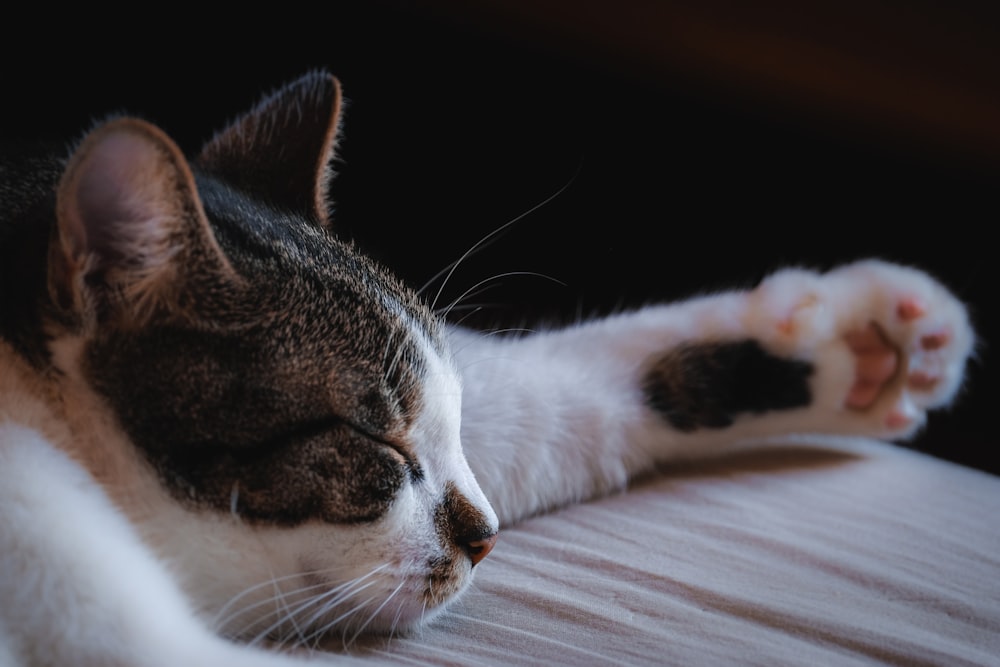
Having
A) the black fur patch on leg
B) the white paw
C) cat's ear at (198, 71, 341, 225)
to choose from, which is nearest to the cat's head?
cat's ear at (198, 71, 341, 225)

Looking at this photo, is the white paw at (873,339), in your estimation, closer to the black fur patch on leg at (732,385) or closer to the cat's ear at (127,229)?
the black fur patch on leg at (732,385)

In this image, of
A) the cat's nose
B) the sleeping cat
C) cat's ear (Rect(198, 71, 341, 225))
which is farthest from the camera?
cat's ear (Rect(198, 71, 341, 225))

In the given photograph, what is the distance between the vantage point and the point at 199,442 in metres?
0.64

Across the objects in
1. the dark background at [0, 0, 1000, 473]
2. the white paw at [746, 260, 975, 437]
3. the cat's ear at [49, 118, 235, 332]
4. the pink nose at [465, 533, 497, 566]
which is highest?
the dark background at [0, 0, 1000, 473]

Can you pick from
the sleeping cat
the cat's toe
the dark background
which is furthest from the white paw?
the sleeping cat

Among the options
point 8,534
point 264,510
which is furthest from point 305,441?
point 8,534

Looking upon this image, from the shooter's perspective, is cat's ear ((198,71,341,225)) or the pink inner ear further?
cat's ear ((198,71,341,225))

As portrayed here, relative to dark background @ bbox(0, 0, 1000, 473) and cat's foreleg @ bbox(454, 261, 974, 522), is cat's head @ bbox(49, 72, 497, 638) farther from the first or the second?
dark background @ bbox(0, 0, 1000, 473)

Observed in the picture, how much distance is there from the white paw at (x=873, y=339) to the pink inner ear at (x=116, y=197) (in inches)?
25.3

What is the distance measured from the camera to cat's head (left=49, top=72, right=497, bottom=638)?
2.05ft

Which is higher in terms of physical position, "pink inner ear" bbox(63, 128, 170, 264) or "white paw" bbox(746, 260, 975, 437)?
"white paw" bbox(746, 260, 975, 437)

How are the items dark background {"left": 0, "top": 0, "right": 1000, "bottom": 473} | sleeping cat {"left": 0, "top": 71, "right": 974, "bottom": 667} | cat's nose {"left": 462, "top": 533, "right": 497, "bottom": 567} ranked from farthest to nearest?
dark background {"left": 0, "top": 0, "right": 1000, "bottom": 473}, cat's nose {"left": 462, "top": 533, "right": 497, "bottom": 567}, sleeping cat {"left": 0, "top": 71, "right": 974, "bottom": 667}

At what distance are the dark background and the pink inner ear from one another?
629mm

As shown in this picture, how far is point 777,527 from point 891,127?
2.27ft
